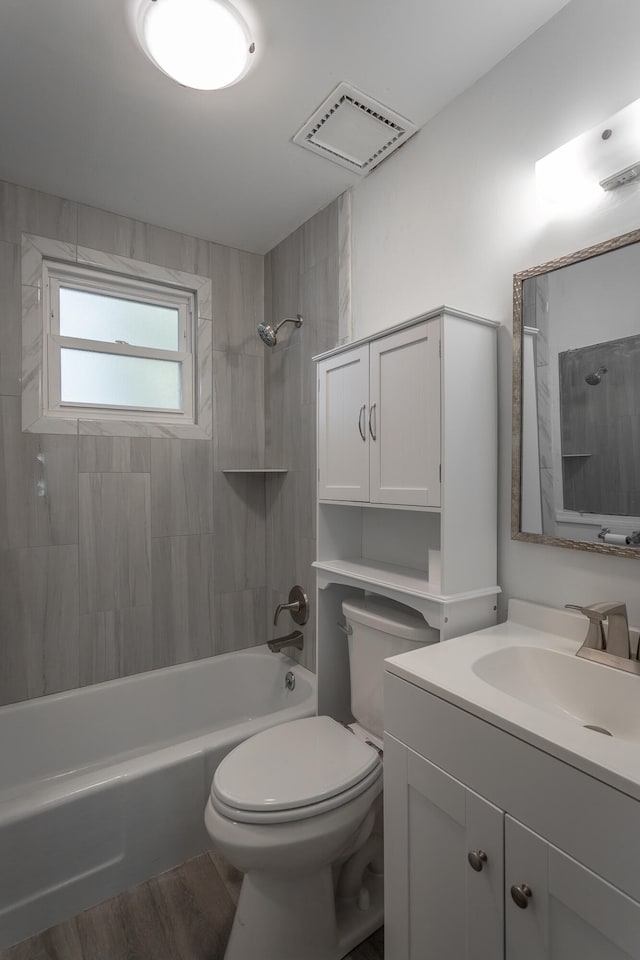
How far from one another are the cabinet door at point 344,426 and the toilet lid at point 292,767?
29.7 inches

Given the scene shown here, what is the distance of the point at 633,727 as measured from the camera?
0.95 meters

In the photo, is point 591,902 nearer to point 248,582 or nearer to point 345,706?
point 345,706

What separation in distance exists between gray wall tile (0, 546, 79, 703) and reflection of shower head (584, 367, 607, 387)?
2042mm

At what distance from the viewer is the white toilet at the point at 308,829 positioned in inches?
46.1

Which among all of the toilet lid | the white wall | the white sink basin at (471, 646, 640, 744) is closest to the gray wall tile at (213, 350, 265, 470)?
the white wall

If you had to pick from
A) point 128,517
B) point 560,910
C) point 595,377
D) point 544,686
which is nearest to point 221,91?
point 595,377

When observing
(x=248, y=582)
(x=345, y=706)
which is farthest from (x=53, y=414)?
(x=345, y=706)

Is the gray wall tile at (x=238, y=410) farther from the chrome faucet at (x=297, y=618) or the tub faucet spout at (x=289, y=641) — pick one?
the tub faucet spout at (x=289, y=641)

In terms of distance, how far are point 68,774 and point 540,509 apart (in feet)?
6.81

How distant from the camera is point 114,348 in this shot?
2.25m

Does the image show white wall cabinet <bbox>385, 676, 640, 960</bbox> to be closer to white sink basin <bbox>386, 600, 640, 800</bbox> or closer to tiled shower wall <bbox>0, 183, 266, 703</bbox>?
white sink basin <bbox>386, 600, 640, 800</bbox>

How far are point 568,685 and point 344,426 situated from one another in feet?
3.25

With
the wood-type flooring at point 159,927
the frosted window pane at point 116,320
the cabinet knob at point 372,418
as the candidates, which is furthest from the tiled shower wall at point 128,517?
the cabinet knob at point 372,418

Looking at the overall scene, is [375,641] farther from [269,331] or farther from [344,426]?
[269,331]
